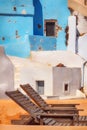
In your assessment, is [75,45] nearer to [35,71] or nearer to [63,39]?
[63,39]

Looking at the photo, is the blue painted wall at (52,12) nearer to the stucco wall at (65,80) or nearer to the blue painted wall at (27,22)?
the blue painted wall at (27,22)

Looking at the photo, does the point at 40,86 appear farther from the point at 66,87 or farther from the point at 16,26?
the point at 16,26

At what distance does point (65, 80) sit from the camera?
72.8 feet

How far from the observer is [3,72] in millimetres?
19828

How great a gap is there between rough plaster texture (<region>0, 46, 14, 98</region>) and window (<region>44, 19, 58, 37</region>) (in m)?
4.82

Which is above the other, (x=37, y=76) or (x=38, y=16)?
(x=38, y=16)

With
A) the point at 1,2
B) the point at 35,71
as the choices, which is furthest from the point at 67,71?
the point at 1,2

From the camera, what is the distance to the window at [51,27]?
24688 mm

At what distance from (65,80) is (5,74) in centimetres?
402

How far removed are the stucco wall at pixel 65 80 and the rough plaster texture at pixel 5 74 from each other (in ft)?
8.58

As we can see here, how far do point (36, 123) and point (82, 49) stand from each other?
58.0ft

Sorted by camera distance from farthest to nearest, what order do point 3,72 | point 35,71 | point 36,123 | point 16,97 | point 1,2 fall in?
1. point 1,2
2. point 35,71
3. point 3,72
4. point 16,97
5. point 36,123

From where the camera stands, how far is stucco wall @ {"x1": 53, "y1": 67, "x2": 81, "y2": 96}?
21.9 m

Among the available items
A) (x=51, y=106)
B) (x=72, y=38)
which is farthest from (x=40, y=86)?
(x=51, y=106)
